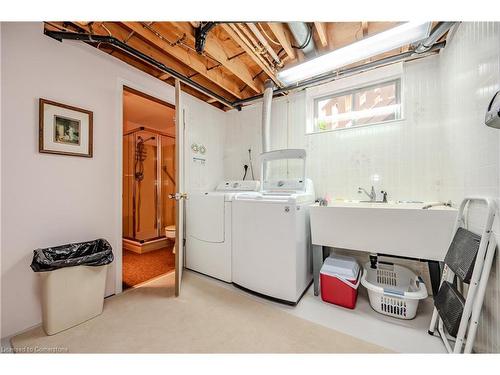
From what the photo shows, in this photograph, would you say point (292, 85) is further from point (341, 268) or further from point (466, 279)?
point (466, 279)

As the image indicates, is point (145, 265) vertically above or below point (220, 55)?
below

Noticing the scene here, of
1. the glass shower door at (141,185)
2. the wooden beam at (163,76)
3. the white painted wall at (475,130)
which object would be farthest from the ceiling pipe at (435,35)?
the glass shower door at (141,185)

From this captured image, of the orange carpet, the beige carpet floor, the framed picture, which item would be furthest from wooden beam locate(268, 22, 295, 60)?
the orange carpet

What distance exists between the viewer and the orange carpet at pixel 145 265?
89.7 inches

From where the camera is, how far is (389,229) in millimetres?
1521

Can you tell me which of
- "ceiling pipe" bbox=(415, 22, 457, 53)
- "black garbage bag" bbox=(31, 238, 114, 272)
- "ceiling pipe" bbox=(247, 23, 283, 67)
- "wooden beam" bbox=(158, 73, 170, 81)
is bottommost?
"black garbage bag" bbox=(31, 238, 114, 272)

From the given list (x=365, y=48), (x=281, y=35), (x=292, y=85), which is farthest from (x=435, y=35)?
(x=292, y=85)

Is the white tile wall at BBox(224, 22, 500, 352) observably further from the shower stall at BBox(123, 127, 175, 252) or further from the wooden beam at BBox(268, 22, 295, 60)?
the shower stall at BBox(123, 127, 175, 252)

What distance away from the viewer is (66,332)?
1400 mm

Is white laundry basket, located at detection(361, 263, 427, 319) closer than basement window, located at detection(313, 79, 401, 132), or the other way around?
white laundry basket, located at detection(361, 263, 427, 319)

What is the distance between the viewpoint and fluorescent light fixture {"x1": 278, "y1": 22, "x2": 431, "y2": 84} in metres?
1.44

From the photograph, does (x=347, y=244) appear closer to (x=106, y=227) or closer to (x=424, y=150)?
(x=424, y=150)

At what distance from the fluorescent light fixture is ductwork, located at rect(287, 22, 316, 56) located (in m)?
0.14

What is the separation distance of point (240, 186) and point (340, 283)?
5.32 ft
